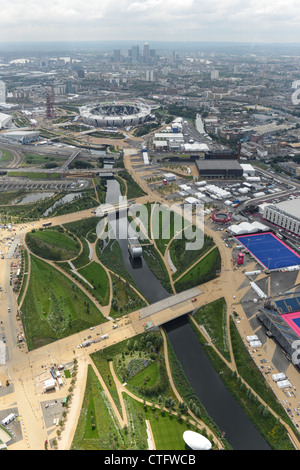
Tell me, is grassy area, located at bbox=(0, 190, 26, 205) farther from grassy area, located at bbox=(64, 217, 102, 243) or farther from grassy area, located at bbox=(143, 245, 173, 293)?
grassy area, located at bbox=(143, 245, 173, 293)

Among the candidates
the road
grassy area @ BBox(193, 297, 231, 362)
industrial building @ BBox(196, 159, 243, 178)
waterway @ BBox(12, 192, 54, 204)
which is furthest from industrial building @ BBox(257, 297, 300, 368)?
waterway @ BBox(12, 192, 54, 204)

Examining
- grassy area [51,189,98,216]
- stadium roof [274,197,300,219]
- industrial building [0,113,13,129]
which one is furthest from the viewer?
industrial building [0,113,13,129]

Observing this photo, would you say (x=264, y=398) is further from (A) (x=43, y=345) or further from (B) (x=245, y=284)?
(A) (x=43, y=345)

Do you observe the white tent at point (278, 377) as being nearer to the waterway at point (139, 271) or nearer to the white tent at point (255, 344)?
the white tent at point (255, 344)


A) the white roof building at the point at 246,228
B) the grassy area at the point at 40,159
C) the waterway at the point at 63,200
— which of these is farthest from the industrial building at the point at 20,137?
the white roof building at the point at 246,228

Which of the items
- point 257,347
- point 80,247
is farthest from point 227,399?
point 80,247

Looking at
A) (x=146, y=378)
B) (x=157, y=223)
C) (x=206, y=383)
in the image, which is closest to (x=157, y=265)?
(x=157, y=223)

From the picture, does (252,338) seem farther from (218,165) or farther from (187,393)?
(218,165)
